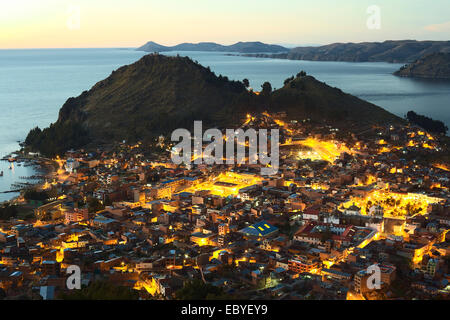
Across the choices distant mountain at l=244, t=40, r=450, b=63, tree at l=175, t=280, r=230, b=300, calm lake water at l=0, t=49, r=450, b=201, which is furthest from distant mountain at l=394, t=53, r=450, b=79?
tree at l=175, t=280, r=230, b=300

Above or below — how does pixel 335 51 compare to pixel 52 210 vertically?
above

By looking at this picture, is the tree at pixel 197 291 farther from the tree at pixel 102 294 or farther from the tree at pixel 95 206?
the tree at pixel 95 206

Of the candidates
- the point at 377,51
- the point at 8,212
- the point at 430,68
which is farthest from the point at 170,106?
the point at 377,51

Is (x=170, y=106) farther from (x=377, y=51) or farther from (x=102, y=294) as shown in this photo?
(x=377, y=51)

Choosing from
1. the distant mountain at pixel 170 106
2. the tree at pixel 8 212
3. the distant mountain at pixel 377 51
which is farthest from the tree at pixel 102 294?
the distant mountain at pixel 377 51

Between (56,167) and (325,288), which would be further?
(56,167)

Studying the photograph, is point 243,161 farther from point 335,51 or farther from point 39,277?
point 335,51
